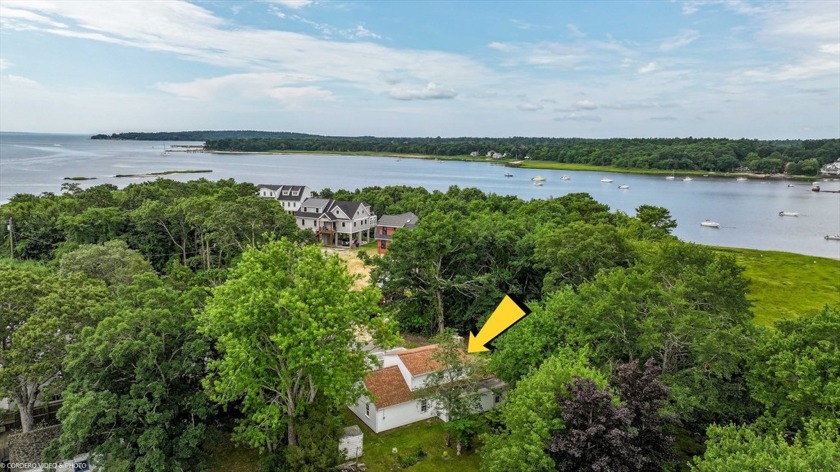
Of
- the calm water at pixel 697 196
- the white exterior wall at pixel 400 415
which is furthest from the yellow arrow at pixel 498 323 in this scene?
the calm water at pixel 697 196

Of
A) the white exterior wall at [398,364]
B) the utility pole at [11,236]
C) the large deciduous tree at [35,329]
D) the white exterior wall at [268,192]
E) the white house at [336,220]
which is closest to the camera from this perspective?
the large deciduous tree at [35,329]

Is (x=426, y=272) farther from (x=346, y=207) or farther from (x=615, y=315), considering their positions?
(x=346, y=207)

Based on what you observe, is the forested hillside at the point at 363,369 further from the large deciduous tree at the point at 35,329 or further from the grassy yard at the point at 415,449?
the grassy yard at the point at 415,449

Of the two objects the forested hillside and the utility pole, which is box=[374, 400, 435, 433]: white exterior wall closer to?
the forested hillside

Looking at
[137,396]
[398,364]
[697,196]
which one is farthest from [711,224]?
[137,396]

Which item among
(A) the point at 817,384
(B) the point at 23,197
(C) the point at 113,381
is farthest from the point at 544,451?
(B) the point at 23,197

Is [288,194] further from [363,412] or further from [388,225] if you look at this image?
[363,412]
